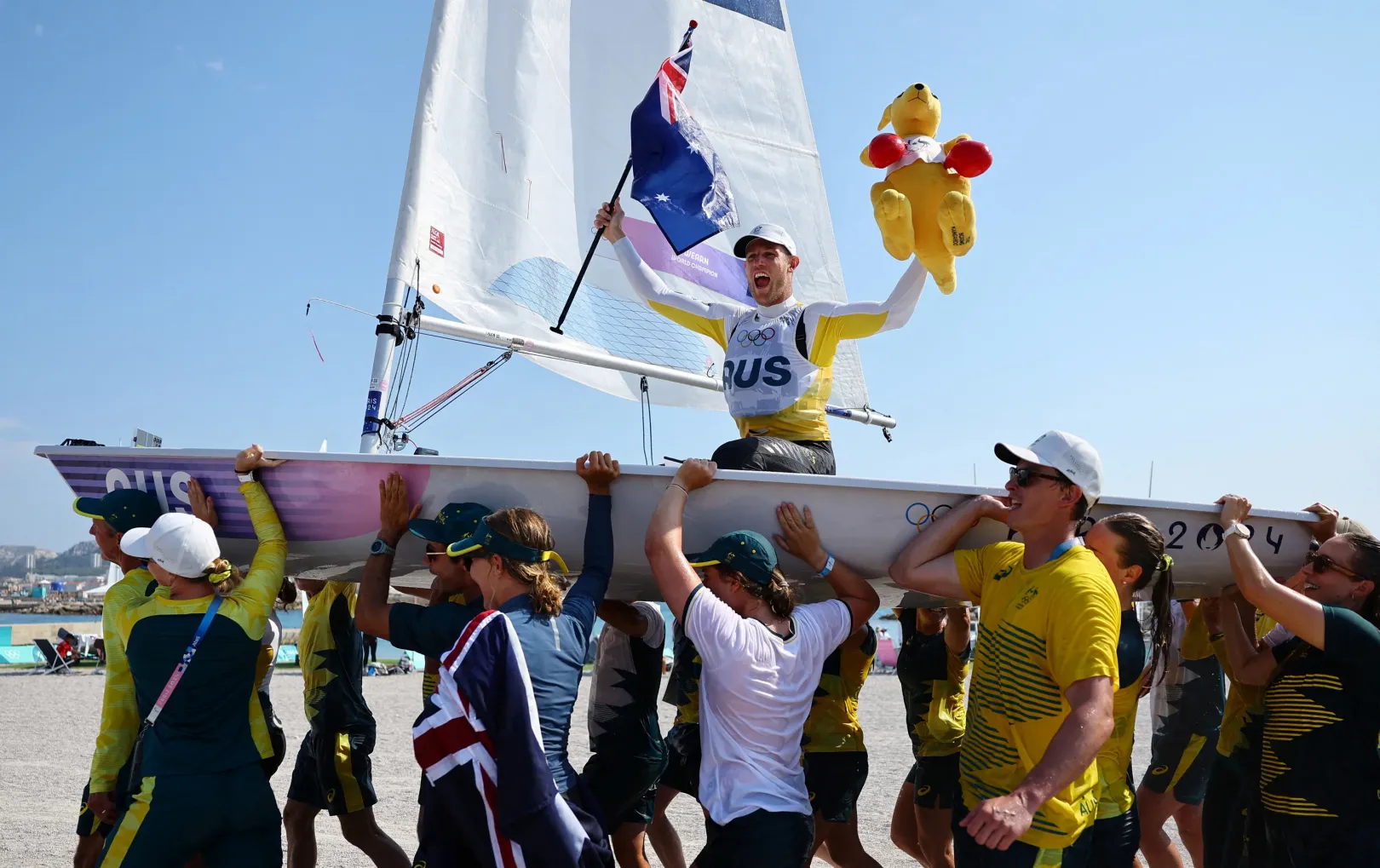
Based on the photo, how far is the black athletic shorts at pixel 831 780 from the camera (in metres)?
4.51

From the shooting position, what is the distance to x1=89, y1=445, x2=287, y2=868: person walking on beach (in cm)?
321

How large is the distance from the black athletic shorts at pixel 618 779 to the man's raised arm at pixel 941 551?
4.52 feet

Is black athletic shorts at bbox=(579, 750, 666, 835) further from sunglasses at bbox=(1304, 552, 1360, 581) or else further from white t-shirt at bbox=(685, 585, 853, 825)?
sunglasses at bbox=(1304, 552, 1360, 581)

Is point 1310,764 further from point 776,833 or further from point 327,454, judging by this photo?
point 327,454

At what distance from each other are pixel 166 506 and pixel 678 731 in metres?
2.34

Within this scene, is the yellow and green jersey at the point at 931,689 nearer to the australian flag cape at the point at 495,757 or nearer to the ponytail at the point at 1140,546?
the ponytail at the point at 1140,546

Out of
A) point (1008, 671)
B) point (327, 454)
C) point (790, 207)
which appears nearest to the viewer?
point (1008, 671)

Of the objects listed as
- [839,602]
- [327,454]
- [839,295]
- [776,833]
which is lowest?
[776,833]

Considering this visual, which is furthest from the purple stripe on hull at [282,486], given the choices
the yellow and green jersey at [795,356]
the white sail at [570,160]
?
the white sail at [570,160]

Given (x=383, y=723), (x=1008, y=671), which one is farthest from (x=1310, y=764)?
(x=383, y=723)

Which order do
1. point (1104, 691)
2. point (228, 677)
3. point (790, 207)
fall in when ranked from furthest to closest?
point (790, 207)
point (228, 677)
point (1104, 691)

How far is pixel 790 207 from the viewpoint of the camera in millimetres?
10375

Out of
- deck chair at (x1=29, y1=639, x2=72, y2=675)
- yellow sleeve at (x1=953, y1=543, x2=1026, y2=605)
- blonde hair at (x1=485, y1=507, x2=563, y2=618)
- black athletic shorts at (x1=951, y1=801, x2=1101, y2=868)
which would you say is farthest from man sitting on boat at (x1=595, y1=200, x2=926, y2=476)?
deck chair at (x1=29, y1=639, x2=72, y2=675)

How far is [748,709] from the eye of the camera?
10.2 feet
